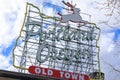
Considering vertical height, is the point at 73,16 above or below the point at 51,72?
above

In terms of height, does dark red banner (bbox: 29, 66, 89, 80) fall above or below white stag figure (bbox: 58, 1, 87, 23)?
below

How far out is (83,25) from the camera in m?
46.1

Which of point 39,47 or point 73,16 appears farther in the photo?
point 73,16

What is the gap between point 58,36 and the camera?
1724 inches

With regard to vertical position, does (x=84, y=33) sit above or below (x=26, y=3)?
below

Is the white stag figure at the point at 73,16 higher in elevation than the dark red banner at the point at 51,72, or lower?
higher

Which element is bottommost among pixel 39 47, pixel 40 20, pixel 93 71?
pixel 93 71

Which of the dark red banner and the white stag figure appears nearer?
the dark red banner

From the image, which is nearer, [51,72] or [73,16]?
[51,72]

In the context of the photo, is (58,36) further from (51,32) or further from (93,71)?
(93,71)

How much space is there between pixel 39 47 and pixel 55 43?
2.21m

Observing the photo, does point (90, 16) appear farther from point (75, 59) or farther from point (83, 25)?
point (75, 59)

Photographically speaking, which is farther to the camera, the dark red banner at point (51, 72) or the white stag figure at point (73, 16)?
the white stag figure at point (73, 16)

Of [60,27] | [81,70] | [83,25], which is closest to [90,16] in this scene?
[83,25]
